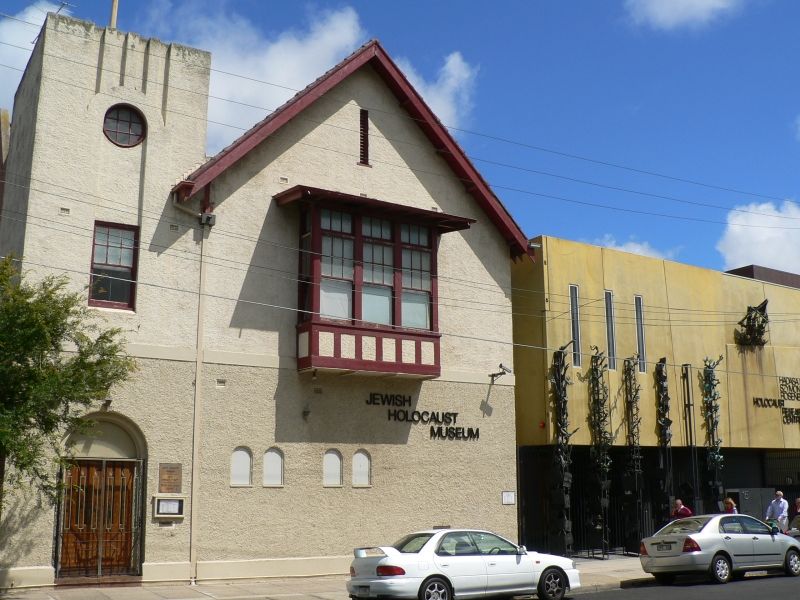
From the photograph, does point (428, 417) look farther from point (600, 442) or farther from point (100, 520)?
point (100, 520)

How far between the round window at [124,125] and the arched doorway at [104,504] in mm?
5798

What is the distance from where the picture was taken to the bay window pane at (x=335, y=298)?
776 inches

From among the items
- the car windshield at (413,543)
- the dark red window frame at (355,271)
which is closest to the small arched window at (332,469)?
the dark red window frame at (355,271)

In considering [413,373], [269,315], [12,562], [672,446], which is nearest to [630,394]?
[672,446]

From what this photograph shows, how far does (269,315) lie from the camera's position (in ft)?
63.9

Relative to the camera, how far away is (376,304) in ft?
67.2

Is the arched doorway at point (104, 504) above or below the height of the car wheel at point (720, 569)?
above

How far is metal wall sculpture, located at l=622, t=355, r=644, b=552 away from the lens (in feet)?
81.1

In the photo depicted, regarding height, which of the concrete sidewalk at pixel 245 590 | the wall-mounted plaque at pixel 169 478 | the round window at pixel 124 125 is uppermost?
the round window at pixel 124 125

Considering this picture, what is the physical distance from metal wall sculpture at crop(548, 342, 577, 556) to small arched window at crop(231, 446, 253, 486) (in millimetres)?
8477

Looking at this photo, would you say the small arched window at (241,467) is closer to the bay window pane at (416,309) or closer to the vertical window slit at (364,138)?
the bay window pane at (416,309)

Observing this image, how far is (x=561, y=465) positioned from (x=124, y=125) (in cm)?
1343

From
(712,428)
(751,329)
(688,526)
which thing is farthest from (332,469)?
(751,329)

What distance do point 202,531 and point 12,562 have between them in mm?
3521
